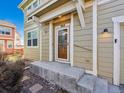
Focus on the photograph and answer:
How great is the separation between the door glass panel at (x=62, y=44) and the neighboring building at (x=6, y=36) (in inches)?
784

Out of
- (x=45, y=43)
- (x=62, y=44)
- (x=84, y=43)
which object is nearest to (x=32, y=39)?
(x=45, y=43)

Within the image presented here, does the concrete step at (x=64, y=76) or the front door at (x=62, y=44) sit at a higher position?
the front door at (x=62, y=44)

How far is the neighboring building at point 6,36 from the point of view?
2427 cm

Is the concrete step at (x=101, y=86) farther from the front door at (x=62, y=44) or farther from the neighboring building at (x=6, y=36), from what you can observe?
the neighboring building at (x=6, y=36)

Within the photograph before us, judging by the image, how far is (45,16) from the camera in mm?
6871

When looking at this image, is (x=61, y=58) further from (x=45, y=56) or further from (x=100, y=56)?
(x=100, y=56)

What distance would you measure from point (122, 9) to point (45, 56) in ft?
18.0

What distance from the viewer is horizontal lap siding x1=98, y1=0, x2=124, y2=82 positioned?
4.11 meters

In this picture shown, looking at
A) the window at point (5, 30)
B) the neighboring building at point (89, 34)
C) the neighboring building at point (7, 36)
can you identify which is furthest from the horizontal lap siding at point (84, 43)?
the window at point (5, 30)

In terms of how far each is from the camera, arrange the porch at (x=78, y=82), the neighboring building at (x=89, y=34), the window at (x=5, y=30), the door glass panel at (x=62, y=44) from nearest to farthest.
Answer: the porch at (x=78, y=82) → the neighboring building at (x=89, y=34) → the door glass panel at (x=62, y=44) → the window at (x=5, y=30)

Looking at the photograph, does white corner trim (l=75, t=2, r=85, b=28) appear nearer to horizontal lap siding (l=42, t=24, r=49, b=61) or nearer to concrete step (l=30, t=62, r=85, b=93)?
concrete step (l=30, t=62, r=85, b=93)

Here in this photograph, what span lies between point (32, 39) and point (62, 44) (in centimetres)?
422

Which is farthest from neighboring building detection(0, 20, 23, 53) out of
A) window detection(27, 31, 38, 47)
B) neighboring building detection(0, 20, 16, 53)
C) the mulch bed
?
the mulch bed

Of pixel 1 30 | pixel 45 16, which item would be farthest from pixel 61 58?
pixel 1 30
